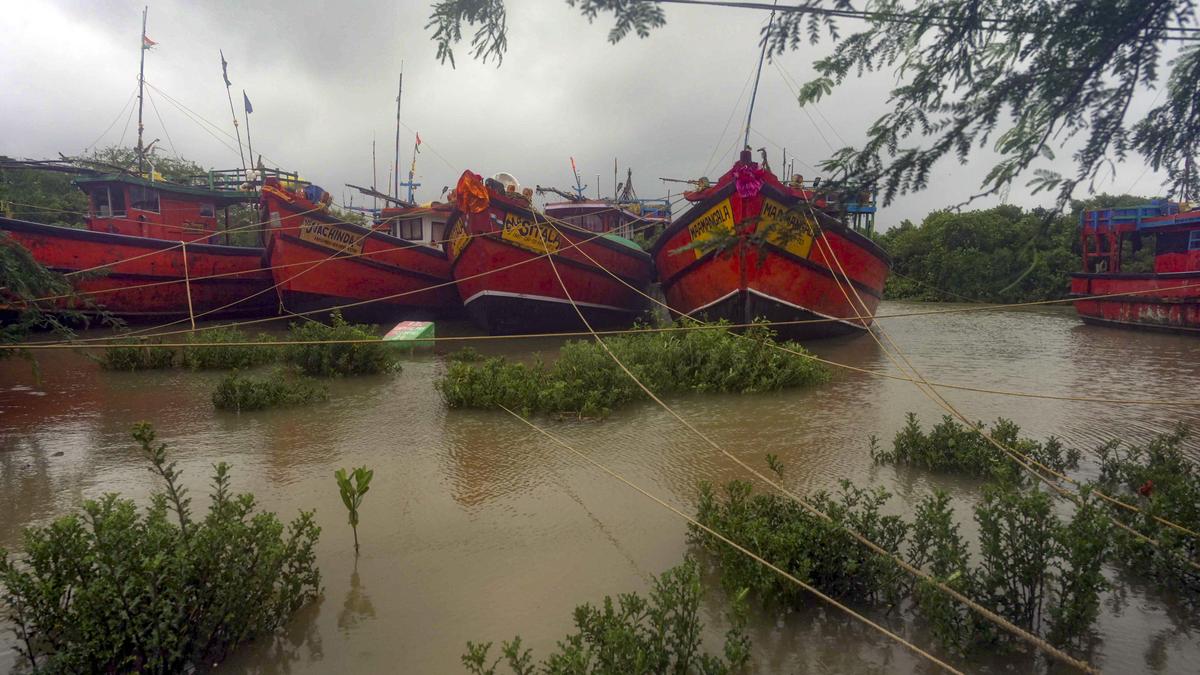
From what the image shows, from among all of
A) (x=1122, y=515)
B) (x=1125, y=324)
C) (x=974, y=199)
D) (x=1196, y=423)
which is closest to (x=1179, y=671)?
(x=1122, y=515)

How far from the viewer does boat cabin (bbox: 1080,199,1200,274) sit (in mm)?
13672

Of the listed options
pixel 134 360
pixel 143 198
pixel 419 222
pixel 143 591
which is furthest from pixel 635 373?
pixel 143 198

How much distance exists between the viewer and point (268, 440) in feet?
19.6

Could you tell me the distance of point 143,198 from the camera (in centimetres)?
1541

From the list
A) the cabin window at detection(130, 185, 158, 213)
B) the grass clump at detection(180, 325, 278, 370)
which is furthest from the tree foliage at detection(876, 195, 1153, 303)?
the cabin window at detection(130, 185, 158, 213)

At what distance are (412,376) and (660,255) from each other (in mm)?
6528

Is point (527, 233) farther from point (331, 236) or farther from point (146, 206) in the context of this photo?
point (146, 206)

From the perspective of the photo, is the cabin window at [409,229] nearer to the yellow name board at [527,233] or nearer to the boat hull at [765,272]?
the yellow name board at [527,233]

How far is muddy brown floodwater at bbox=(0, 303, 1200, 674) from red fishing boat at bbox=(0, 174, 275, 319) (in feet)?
12.7

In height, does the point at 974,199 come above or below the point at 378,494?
above

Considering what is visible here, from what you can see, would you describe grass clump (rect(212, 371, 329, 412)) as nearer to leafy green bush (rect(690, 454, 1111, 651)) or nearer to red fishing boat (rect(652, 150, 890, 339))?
leafy green bush (rect(690, 454, 1111, 651))

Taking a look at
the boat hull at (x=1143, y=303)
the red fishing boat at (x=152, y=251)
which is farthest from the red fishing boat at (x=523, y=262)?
the boat hull at (x=1143, y=303)

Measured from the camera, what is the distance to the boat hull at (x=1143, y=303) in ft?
43.9

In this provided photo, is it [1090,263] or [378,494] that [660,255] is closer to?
[378,494]
